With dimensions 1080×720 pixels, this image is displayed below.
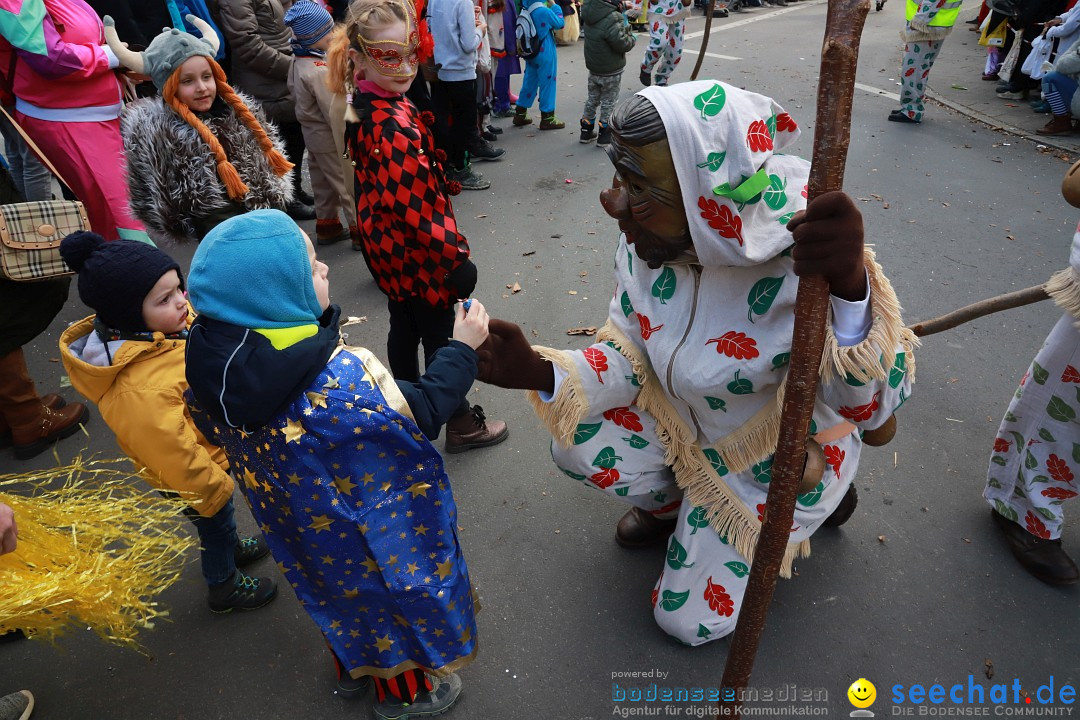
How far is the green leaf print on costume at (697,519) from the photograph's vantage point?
7.63 ft

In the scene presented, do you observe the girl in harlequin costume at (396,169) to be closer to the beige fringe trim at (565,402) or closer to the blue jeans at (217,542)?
the beige fringe trim at (565,402)

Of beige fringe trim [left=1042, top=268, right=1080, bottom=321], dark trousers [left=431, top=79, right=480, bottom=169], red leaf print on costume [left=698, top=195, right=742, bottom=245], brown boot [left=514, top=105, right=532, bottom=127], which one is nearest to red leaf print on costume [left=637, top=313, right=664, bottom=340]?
red leaf print on costume [left=698, top=195, right=742, bottom=245]

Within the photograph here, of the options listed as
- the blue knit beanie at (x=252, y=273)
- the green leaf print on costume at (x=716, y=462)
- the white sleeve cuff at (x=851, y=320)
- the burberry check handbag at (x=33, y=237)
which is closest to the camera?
the blue knit beanie at (x=252, y=273)

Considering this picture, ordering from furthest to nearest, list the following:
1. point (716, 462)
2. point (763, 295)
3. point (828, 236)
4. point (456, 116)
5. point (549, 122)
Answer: point (549, 122)
point (456, 116)
point (716, 462)
point (763, 295)
point (828, 236)

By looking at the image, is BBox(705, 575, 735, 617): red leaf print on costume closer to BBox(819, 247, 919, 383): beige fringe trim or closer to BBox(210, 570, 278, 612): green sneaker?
BBox(819, 247, 919, 383): beige fringe trim

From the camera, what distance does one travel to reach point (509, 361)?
2.18 m

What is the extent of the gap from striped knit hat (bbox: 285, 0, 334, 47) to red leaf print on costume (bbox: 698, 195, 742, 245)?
3804 millimetres

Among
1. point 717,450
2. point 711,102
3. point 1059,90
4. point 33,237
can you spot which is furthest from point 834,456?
point 1059,90

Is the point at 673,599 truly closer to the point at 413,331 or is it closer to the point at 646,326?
the point at 646,326

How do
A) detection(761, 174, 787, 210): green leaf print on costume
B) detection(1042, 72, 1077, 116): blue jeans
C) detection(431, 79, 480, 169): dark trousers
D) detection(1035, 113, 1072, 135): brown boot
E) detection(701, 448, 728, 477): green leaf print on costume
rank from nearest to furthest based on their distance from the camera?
detection(761, 174, 787, 210): green leaf print on costume, detection(701, 448, 728, 477): green leaf print on costume, detection(431, 79, 480, 169): dark trousers, detection(1042, 72, 1077, 116): blue jeans, detection(1035, 113, 1072, 135): brown boot

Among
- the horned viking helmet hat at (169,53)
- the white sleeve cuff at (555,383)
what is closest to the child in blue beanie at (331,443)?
the white sleeve cuff at (555,383)

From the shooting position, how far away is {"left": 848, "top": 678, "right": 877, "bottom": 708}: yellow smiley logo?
2217 millimetres

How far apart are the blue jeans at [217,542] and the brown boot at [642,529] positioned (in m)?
1.40

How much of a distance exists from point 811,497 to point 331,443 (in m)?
1.47
